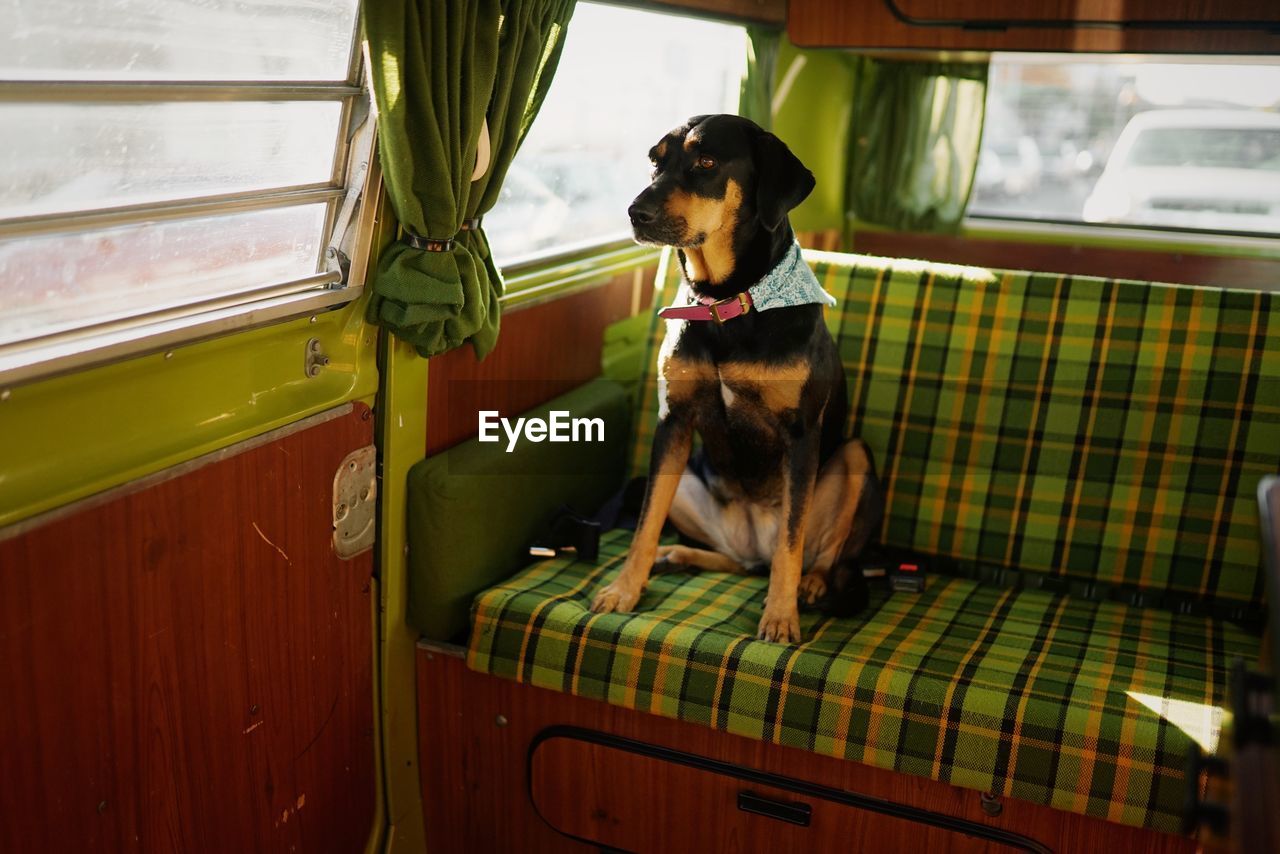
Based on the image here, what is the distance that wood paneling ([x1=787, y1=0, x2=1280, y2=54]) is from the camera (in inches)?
117

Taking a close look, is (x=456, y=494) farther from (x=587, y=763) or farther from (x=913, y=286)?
(x=913, y=286)

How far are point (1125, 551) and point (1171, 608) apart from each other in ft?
0.59

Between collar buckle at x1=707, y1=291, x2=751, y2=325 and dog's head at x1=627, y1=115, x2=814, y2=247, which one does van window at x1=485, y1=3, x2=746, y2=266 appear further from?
collar buckle at x1=707, y1=291, x2=751, y2=325

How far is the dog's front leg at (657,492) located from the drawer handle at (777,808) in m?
0.54

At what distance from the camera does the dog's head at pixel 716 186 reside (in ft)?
8.32

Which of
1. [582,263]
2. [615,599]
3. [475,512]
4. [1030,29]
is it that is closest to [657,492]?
[615,599]

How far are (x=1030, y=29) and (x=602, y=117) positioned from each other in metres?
1.28

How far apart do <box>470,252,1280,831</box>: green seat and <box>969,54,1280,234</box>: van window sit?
5.50 ft

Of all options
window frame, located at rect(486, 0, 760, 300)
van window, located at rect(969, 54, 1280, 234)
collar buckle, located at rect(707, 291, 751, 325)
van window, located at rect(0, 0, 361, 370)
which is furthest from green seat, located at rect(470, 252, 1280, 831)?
van window, located at rect(969, 54, 1280, 234)

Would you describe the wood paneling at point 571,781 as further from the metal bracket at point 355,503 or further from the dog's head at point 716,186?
the dog's head at point 716,186

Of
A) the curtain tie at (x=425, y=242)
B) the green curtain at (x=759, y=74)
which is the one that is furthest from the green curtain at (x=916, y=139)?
the curtain tie at (x=425, y=242)

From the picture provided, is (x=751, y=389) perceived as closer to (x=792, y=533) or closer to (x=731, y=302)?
(x=731, y=302)

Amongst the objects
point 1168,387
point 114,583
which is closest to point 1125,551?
point 1168,387

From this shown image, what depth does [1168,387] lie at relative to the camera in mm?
2840
